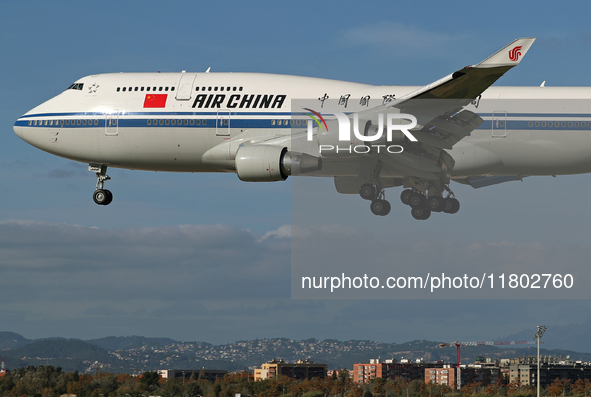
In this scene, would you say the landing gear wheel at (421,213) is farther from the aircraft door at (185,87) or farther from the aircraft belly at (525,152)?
the aircraft door at (185,87)

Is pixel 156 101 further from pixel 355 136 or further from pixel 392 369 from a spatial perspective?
pixel 392 369

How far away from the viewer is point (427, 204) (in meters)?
31.7

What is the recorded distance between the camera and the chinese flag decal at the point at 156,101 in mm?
32156

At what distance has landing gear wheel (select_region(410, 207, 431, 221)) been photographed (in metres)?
31.7

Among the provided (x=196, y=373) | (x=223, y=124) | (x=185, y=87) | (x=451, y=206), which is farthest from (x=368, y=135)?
(x=196, y=373)

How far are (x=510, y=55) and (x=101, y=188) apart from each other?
20.3 m

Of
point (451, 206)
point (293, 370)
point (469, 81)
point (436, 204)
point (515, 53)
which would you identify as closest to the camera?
point (515, 53)

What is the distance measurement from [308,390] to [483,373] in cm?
5021

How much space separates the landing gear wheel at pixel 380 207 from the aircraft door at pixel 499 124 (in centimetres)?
534

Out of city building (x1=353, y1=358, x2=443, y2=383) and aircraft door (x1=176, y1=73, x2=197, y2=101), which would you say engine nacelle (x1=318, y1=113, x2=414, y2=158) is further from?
city building (x1=353, y1=358, x2=443, y2=383)

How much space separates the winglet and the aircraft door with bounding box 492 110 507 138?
7.26 meters

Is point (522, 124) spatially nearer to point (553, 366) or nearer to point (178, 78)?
point (178, 78)

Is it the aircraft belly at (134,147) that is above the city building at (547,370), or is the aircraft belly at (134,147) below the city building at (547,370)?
above

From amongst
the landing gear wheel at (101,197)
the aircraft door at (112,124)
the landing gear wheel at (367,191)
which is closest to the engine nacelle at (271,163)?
the landing gear wheel at (367,191)
